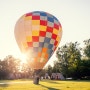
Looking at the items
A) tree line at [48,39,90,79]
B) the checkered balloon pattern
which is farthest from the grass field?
tree line at [48,39,90,79]

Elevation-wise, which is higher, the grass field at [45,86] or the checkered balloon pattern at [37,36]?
the checkered balloon pattern at [37,36]

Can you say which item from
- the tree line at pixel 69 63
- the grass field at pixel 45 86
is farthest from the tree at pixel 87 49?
the grass field at pixel 45 86

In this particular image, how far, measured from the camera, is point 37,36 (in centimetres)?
3409

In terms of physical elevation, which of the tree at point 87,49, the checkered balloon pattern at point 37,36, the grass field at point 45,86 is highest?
the tree at point 87,49

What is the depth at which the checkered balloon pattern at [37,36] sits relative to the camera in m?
33.9

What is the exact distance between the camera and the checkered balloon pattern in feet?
111

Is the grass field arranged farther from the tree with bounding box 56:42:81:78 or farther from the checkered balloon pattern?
the tree with bounding box 56:42:81:78

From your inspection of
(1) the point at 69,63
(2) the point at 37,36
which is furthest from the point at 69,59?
(2) the point at 37,36

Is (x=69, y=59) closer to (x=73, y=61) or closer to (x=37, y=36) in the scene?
(x=73, y=61)

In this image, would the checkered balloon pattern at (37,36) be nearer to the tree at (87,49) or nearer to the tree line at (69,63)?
the tree line at (69,63)

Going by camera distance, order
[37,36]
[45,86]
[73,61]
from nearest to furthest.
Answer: [45,86] < [37,36] < [73,61]

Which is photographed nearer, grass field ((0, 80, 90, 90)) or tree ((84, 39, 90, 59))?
grass field ((0, 80, 90, 90))

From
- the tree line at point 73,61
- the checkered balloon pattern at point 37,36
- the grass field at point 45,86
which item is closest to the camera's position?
the grass field at point 45,86

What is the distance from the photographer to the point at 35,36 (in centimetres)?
3406
